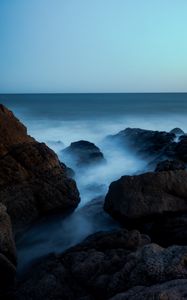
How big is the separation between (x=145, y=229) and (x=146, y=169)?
17.9 feet

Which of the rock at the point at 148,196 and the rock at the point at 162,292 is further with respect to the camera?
the rock at the point at 148,196

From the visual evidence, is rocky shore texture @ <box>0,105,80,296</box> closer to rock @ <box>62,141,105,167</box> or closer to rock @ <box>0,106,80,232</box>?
rock @ <box>0,106,80,232</box>

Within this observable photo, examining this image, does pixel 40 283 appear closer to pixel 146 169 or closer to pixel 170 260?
pixel 170 260

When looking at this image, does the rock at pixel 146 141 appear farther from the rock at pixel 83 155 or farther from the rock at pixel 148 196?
the rock at pixel 148 196

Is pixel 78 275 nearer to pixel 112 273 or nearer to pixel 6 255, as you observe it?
pixel 112 273

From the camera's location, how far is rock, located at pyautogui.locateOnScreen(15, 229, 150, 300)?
4.84m

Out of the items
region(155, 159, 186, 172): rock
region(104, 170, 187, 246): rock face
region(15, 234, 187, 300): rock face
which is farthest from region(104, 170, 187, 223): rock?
region(155, 159, 186, 172): rock

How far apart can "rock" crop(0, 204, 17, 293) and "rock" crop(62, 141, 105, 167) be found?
8252 millimetres

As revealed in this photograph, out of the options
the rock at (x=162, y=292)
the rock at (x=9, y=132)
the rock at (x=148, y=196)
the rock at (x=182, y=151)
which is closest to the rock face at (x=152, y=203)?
the rock at (x=148, y=196)

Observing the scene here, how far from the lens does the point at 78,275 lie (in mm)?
5168

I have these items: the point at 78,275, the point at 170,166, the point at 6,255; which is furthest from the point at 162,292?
the point at 170,166

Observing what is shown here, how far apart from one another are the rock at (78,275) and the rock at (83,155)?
9.05 meters

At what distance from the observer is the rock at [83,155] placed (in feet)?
49.5

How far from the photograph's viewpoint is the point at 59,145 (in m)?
20.8
